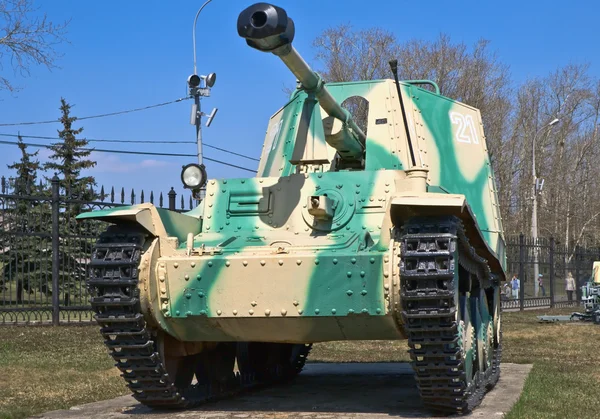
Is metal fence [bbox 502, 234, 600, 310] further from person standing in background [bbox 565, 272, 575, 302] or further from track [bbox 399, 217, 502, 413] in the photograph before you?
track [bbox 399, 217, 502, 413]

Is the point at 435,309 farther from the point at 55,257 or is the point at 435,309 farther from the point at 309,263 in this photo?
the point at 55,257

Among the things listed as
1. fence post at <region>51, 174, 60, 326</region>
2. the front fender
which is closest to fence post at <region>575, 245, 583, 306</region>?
fence post at <region>51, 174, 60, 326</region>

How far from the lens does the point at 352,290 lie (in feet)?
24.2

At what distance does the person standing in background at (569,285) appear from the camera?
102ft

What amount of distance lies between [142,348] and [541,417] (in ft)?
10.6

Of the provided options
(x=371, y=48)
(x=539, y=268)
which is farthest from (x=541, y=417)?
(x=371, y=48)

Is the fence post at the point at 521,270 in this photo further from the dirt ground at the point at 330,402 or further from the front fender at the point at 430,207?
the front fender at the point at 430,207

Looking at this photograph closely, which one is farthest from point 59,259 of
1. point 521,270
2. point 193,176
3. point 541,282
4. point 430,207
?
point 541,282

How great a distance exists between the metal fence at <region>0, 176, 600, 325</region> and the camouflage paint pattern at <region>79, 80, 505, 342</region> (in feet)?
25.0

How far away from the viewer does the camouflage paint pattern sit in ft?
24.2

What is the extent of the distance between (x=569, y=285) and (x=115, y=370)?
2237 cm

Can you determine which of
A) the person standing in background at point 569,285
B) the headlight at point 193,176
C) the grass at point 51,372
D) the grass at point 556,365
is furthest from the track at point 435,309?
the person standing in background at point 569,285

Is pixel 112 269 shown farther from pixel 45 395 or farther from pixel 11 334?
pixel 11 334

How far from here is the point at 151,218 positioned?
25.8 feet
